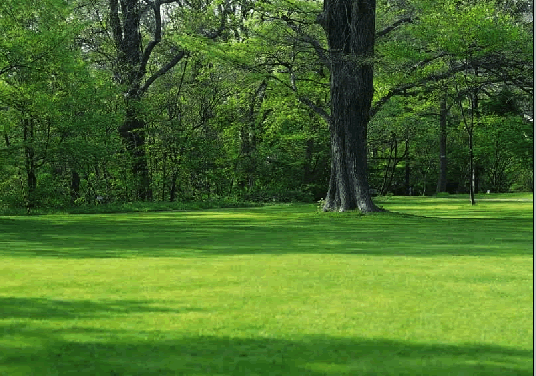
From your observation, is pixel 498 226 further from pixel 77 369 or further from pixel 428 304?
pixel 77 369

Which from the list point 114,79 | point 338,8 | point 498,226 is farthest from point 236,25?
point 498,226

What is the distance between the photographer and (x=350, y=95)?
27.8m

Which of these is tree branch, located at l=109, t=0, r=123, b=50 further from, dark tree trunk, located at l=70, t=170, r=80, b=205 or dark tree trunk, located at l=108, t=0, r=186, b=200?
dark tree trunk, located at l=70, t=170, r=80, b=205

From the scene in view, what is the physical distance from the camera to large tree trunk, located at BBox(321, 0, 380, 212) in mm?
27359

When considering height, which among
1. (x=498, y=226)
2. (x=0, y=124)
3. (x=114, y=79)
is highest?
(x=114, y=79)

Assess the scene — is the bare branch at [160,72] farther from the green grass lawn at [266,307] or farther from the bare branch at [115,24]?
the green grass lawn at [266,307]

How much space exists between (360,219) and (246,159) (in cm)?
1872

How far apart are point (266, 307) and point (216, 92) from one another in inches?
1356

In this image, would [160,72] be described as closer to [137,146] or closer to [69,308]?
[137,146]

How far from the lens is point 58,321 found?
7.73 meters

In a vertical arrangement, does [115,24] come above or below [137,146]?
above

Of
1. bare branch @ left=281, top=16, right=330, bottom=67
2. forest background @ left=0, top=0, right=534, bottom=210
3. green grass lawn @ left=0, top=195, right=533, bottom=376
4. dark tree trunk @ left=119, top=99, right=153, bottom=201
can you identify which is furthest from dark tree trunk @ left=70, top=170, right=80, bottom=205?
green grass lawn @ left=0, top=195, right=533, bottom=376

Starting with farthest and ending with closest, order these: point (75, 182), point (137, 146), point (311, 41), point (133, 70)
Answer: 1. point (137, 146)
2. point (133, 70)
3. point (75, 182)
4. point (311, 41)

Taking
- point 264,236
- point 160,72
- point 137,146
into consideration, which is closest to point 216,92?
point 160,72
